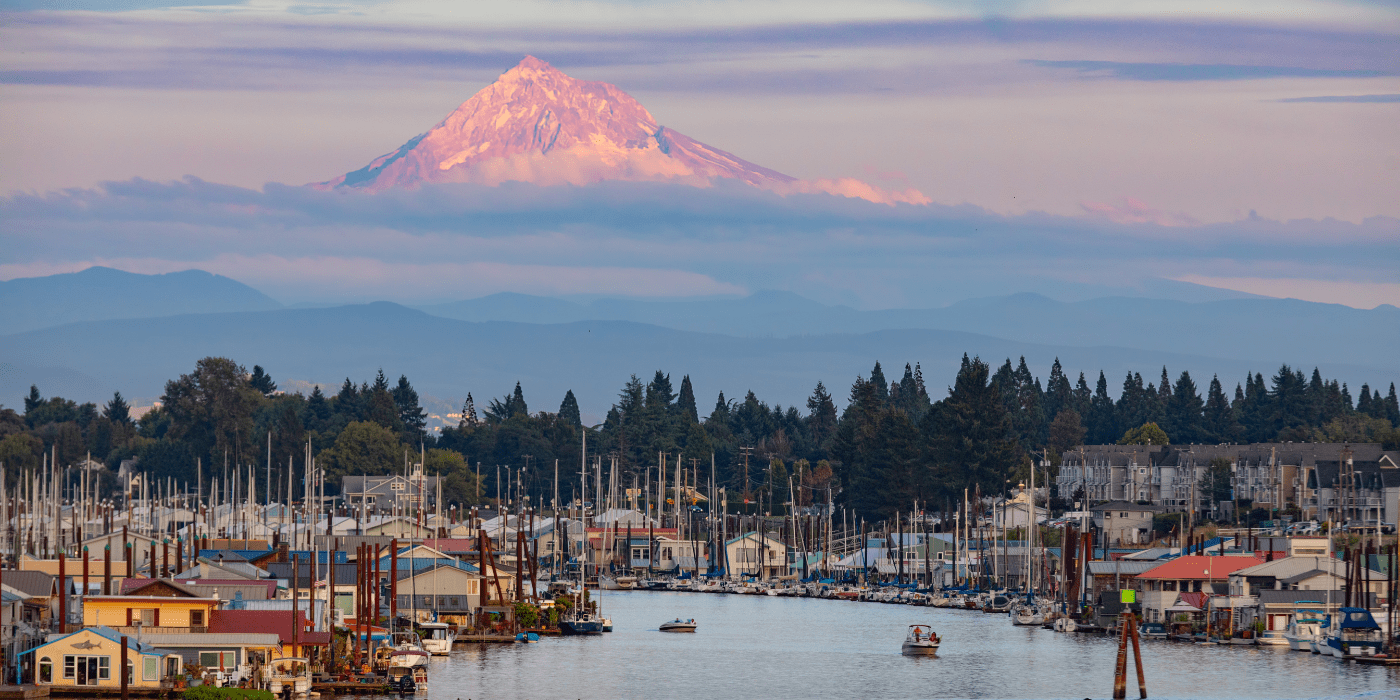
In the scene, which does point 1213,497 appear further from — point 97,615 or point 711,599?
point 97,615

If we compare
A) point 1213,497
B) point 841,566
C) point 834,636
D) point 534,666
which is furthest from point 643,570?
point 534,666

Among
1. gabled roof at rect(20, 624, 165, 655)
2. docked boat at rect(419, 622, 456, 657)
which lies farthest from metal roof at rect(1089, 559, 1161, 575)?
gabled roof at rect(20, 624, 165, 655)

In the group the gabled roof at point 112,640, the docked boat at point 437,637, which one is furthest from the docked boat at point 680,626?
the gabled roof at point 112,640

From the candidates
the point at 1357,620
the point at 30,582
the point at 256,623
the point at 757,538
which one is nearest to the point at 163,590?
the point at 256,623

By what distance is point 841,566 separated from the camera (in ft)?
543

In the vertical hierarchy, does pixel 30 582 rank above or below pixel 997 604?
above

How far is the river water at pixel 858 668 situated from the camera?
7644cm

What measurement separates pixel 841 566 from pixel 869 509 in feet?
77.0

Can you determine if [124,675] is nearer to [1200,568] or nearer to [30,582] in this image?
[30,582]

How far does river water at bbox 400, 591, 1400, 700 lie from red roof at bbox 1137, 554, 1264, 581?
543 cm

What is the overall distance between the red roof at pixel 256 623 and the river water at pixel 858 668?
18.9ft

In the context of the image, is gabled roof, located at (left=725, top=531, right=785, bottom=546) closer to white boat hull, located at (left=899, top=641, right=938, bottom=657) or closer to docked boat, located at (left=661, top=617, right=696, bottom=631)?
docked boat, located at (left=661, top=617, right=696, bottom=631)

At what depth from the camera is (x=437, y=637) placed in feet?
292

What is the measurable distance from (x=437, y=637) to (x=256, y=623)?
19.8 m
